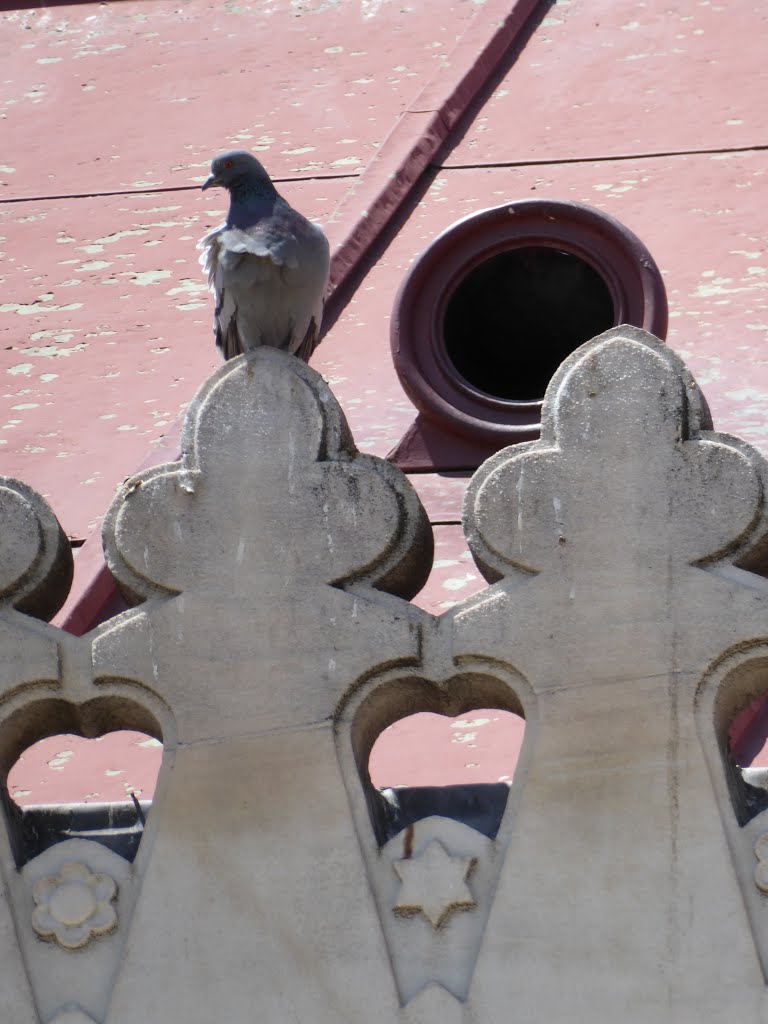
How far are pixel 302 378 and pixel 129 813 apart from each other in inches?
37.1

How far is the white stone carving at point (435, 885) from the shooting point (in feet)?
12.8

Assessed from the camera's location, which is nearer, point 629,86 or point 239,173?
point 239,173

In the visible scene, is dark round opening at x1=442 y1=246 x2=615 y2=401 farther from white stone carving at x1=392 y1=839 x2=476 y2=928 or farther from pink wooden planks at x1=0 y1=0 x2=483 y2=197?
white stone carving at x1=392 y1=839 x2=476 y2=928

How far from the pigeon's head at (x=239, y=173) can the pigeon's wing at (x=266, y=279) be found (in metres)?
0.44

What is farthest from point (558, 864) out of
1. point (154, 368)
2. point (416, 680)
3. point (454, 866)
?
point (154, 368)

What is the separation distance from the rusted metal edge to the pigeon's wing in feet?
2.98

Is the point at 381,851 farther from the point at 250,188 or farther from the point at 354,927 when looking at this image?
the point at 250,188

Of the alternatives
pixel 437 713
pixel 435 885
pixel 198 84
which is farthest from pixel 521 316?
pixel 435 885

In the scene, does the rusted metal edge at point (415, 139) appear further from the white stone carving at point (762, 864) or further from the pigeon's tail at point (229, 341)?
the white stone carving at point (762, 864)

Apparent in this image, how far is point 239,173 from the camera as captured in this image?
6.08m

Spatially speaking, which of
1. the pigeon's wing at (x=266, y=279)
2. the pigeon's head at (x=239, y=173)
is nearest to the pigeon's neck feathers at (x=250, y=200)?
the pigeon's head at (x=239, y=173)

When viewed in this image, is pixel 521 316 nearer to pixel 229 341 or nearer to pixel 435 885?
pixel 229 341

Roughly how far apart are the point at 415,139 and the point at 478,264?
4.09ft

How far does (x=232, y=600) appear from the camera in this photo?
159 inches
